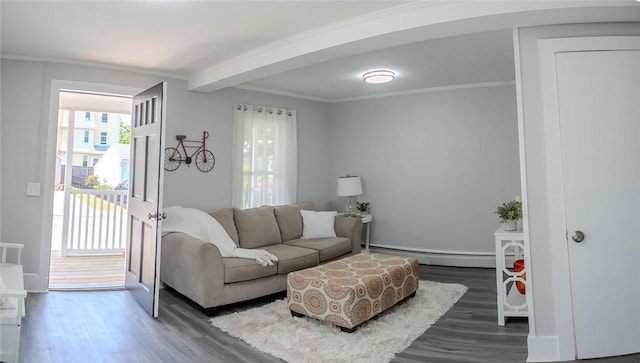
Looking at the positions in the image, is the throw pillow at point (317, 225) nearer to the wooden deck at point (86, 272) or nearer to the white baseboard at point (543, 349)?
the wooden deck at point (86, 272)

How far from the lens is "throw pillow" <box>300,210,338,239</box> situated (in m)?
4.81

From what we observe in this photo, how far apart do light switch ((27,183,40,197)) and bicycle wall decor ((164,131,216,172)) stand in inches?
49.3

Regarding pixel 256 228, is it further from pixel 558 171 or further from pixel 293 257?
pixel 558 171

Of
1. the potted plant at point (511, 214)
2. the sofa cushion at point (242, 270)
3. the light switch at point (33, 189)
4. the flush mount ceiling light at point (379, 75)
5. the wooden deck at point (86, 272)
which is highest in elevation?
the flush mount ceiling light at point (379, 75)

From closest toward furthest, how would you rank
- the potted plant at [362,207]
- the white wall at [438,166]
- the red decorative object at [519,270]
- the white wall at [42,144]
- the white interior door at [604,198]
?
1. the white interior door at [604,198]
2. the red decorative object at [519,270]
3. the white wall at [42,144]
4. the white wall at [438,166]
5. the potted plant at [362,207]

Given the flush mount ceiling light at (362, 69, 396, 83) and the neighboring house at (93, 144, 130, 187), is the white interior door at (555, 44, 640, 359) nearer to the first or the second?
the flush mount ceiling light at (362, 69, 396, 83)

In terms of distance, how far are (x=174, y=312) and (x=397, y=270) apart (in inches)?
83.2

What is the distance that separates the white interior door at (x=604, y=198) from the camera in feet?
7.80

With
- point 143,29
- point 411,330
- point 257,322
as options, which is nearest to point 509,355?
point 411,330

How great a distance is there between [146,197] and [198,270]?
3.12ft

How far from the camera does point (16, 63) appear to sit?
372 cm

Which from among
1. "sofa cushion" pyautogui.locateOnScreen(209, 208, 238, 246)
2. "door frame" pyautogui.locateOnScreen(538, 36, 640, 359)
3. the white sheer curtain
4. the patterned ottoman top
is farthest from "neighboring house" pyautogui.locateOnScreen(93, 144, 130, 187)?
"door frame" pyautogui.locateOnScreen(538, 36, 640, 359)

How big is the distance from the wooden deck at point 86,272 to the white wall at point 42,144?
1.38ft

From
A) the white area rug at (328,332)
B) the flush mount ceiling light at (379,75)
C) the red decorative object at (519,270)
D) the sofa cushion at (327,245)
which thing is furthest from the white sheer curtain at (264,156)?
the red decorative object at (519,270)
